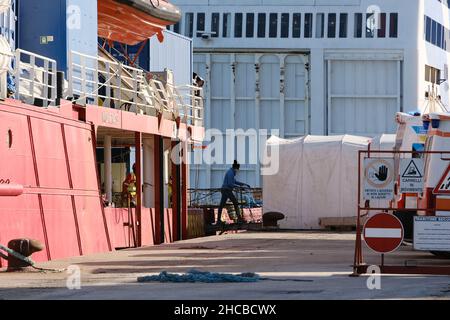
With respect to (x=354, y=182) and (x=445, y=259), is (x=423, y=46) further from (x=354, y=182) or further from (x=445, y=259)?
(x=445, y=259)

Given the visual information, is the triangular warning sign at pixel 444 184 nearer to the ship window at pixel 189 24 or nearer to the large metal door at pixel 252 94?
the large metal door at pixel 252 94

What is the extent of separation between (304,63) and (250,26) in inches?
135

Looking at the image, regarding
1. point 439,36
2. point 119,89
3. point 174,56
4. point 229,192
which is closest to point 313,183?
point 229,192

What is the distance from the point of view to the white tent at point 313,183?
3675cm

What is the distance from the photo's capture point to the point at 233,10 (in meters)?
68.2

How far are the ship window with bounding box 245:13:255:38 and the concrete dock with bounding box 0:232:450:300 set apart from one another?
43579 mm

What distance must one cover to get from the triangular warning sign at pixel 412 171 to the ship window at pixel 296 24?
52.3 meters

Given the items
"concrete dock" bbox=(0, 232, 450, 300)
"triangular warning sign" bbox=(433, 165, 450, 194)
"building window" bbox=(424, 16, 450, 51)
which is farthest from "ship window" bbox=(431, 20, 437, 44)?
"triangular warning sign" bbox=(433, 165, 450, 194)

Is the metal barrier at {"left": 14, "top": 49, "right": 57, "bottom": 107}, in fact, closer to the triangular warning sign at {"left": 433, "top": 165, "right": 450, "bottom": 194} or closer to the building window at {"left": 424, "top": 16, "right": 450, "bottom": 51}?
the triangular warning sign at {"left": 433, "top": 165, "right": 450, "bottom": 194}

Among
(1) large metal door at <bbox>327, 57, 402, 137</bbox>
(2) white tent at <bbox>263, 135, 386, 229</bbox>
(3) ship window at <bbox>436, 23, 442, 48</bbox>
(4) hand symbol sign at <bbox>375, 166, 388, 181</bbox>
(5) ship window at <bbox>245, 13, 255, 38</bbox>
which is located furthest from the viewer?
(3) ship window at <bbox>436, 23, 442, 48</bbox>

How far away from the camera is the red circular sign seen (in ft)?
53.5

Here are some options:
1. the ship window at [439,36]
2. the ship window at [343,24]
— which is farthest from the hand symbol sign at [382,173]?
the ship window at [439,36]

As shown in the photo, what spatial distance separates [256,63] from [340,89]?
4.59 metres
